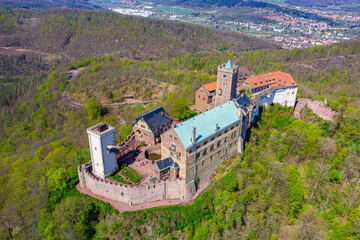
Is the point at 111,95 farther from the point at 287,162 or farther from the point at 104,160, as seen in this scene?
the point at 287,162

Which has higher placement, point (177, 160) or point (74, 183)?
point (177, 160)

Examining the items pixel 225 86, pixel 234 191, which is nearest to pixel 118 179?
pixel 234 191

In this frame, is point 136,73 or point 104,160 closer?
point 104,160

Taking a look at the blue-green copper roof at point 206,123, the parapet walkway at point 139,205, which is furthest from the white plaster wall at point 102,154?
the blue-green copper roof at point 206,123

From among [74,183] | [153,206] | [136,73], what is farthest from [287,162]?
[136,73]

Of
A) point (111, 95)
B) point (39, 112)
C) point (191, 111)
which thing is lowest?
point (39, 112)

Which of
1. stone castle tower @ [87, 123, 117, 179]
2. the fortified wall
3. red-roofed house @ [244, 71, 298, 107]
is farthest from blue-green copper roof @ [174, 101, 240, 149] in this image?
red-roofed house @ [244, 71, 298, 107]
